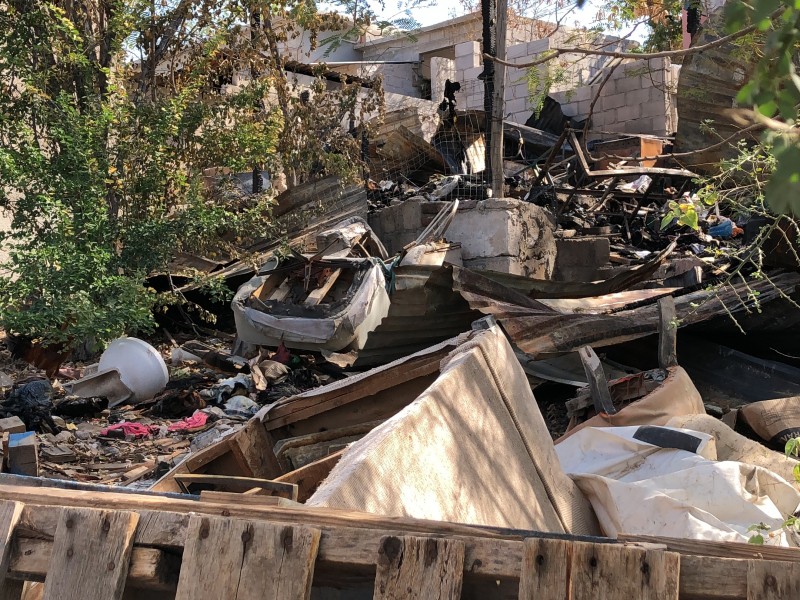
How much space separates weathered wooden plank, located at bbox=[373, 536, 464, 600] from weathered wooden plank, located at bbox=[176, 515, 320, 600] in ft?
0.48

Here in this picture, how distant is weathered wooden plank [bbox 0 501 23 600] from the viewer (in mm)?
1808

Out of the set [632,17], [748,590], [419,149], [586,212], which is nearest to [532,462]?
[748,590]

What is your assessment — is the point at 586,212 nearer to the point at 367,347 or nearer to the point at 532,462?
the point at 367,347

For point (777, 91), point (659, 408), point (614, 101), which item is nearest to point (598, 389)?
point (659, 408)

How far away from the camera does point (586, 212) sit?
14766 millimetres

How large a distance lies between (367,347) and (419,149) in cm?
879

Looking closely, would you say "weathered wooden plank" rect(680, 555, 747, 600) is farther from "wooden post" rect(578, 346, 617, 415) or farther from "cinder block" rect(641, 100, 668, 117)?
"cinder block" rect(641, 100, 668, 117)

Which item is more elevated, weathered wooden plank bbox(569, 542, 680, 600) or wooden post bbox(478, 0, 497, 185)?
wooden post bbox(478, 0, 497, 185)

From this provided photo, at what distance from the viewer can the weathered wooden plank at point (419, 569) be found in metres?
1.67

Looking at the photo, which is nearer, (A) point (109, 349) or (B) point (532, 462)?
(B) point (532, 462)

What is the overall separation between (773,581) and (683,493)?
7.38ft

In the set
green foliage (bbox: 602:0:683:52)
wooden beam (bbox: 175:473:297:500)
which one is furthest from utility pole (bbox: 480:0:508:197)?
wooden beam (bbox: 175:473:297:500)

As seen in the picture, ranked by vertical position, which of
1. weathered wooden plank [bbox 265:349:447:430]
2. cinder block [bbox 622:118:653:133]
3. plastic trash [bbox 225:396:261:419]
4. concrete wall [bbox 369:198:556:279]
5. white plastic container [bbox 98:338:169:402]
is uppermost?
cinder block [bbox 622:118:653:133]

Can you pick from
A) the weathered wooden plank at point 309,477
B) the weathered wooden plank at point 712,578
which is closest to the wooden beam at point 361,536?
the weathered wooden plank at point 712,578
